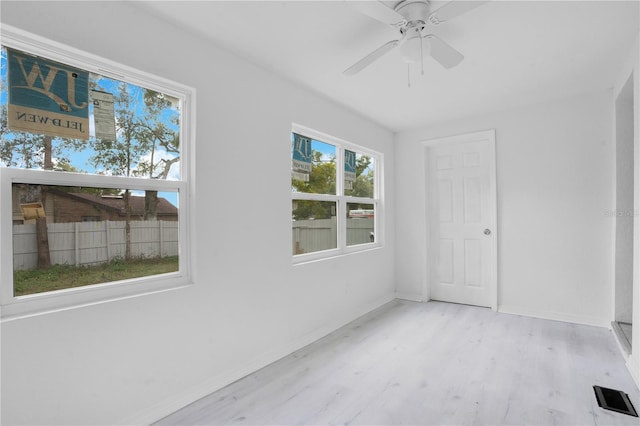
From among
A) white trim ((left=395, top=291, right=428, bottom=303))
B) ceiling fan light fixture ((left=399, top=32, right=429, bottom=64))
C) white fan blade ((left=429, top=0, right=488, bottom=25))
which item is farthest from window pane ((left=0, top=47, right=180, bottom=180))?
white trim ((left=395, top=291, right=428, bottom=303))

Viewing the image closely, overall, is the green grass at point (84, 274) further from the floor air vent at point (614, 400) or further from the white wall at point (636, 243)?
the white wall at point (636, 243)

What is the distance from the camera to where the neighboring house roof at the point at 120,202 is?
5.77 feet

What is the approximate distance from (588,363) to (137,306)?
3.30m

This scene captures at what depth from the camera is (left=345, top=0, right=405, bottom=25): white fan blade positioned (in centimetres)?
160

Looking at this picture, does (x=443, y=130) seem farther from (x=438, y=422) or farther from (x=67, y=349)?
(x=67, y=349)

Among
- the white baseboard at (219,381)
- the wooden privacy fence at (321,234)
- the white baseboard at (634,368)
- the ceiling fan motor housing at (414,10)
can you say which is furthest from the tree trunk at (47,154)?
A: the white baseboard at (634,368)

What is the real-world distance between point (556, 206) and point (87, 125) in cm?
427

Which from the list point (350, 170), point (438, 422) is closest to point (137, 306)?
point (438, 422)

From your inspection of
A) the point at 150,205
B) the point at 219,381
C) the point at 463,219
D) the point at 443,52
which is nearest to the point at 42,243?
the point at 150,205

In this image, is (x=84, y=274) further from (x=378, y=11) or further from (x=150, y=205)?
(x=378, y=11)

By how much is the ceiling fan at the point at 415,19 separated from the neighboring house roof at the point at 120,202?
4.97 ft

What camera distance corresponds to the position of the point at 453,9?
1.67 meters

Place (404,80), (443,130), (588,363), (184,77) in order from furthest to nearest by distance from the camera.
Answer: (443,130) → (404,80) → (588,363) → (184,77)

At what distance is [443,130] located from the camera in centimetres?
432
